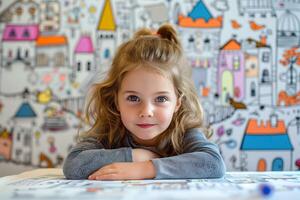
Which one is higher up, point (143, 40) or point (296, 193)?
point (143, 40)

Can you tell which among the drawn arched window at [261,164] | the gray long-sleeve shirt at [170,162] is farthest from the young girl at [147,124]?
the drawn arched window at [261,164]

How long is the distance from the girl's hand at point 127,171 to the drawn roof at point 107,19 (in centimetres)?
103

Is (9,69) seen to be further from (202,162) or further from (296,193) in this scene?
(296,193)

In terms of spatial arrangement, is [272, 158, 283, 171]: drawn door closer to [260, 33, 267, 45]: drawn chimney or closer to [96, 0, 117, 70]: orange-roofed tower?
[260, 33, 267, 45]: drawn chimney

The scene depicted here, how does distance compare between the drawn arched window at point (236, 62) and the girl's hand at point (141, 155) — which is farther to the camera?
the drawn arched window at point (236, 62)

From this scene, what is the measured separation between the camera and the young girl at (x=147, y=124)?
922 mm

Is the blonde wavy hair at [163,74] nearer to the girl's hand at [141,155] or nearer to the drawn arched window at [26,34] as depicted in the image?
the girl's hand at [141,155]

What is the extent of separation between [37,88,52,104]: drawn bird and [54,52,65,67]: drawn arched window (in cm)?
13

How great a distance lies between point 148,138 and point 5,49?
105cm

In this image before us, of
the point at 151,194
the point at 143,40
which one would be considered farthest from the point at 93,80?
the point at 151,194

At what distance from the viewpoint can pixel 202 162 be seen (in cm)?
93

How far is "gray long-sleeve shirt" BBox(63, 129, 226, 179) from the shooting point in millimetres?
912

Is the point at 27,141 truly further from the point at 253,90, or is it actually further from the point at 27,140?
the point at 253,90

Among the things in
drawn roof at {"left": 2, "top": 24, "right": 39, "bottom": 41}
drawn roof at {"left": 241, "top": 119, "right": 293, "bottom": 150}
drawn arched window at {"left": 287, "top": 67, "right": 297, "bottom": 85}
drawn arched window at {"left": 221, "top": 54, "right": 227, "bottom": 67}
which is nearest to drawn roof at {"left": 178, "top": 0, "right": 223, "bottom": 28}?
drawn arched window at {"left": 221, "top": 54, "right": 227, "bottom": 67}
